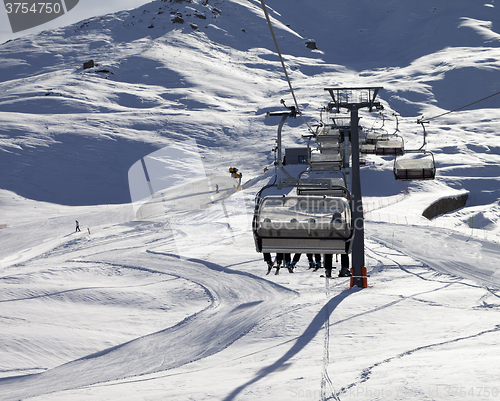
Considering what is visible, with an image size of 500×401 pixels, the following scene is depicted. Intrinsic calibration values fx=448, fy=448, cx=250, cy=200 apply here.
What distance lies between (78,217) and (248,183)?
14.5 meters

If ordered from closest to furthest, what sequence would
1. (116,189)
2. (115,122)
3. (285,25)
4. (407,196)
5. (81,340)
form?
1. (81,340)
2. (407,196)
3. (116,189)
4. (115,122)
5. (285,25)

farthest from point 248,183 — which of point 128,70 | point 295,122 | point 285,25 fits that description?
point 285,25


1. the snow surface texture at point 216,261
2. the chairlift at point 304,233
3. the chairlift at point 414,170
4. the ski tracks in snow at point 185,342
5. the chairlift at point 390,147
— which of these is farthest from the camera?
the chairlift at point 390,147

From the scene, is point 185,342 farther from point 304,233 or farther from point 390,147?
point 390,147

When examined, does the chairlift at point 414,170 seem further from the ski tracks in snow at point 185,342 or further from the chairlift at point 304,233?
the chairlift at point 304,233

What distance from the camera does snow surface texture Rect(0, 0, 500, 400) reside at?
29.8 feet

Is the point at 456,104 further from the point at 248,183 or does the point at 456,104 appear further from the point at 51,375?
the point at 51,375

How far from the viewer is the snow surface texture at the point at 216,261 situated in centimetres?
909

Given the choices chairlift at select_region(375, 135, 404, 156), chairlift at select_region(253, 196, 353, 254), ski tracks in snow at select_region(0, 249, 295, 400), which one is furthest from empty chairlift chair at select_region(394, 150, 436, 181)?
chairlift at select_region(253, 196, 353, 254)

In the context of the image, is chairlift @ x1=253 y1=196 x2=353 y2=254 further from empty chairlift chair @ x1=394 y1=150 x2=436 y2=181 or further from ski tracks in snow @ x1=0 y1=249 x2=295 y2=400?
empty chairlift chair @ x1=394 y1=150 x2=436 y2=181

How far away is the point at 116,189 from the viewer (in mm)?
42531

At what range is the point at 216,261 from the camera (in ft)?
61.3

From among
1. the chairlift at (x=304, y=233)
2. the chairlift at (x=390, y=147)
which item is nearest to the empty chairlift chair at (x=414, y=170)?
the chairlift at (x=390, y=147)

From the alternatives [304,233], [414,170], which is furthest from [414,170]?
[304,233]
